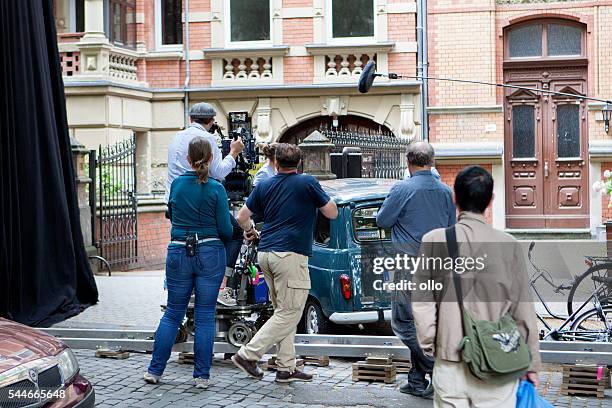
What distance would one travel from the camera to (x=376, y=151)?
18.9 meters

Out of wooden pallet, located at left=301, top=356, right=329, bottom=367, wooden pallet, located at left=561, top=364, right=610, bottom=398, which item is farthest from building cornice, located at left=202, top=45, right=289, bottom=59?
wooden pallet, located at left=561, top=364, right=610, bottom=398

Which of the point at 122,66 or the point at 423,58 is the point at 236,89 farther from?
the point at 423,58

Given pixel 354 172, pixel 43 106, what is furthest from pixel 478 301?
pixel 354 172

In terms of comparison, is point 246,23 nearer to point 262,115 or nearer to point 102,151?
point 262,115

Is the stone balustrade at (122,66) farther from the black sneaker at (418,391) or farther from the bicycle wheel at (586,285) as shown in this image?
the black sneaker at (418,391)

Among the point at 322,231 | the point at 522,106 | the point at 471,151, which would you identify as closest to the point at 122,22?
the point at 471,151

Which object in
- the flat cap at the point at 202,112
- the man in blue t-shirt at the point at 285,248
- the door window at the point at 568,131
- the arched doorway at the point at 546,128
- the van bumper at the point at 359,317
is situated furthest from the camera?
the door window at the point at 568,131

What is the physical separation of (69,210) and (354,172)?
5.41 m

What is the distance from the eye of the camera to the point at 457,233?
518 cm

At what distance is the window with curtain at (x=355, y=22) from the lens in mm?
22453

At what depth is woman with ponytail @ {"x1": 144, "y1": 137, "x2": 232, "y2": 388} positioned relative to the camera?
804 cm

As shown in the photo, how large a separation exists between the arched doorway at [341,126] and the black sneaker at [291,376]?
46.9ft


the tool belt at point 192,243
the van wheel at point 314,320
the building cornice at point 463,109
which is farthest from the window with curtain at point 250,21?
the tool belt at point 192,243

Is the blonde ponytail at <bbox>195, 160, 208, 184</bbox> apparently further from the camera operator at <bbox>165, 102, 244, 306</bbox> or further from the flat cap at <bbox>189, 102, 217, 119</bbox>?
the flat cap at <bbox>189, 102, 217, 119</bbox>
